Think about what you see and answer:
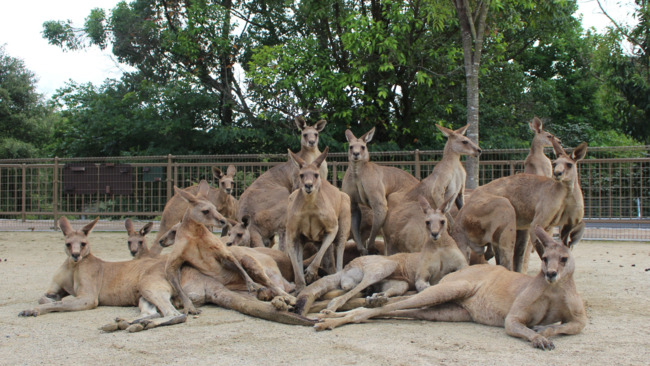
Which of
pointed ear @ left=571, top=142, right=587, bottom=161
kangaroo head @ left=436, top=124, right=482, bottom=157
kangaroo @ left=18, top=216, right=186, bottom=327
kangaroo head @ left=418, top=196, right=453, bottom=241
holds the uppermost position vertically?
kangaroo head @ left=436, top=124, right=482, bottom=157

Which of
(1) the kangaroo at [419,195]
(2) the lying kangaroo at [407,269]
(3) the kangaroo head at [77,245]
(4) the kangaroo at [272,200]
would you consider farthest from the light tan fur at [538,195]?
(3) the kangaroo head at [77,245]

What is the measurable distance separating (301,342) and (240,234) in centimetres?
360

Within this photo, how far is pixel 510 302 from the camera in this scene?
512cm

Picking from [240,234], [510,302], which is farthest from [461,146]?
→ [510,302]

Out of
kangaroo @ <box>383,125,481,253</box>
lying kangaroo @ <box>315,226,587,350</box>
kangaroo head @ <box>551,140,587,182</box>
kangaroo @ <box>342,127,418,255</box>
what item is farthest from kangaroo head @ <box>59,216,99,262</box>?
kangaroo head @ <box>551,140,587,182</box>

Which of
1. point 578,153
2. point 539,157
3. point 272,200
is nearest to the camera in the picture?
point 578,153

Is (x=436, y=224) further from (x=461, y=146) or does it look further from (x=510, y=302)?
(x=461, y=146)

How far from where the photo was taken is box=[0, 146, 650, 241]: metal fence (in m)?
14.9

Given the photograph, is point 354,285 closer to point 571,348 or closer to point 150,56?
point 571,348

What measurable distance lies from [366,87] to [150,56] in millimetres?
8374

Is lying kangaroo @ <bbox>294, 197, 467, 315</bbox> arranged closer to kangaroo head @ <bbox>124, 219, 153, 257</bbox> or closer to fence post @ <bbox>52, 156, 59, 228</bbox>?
kangaroo head @ <bbox>124, 219, 153, 257</bbox>

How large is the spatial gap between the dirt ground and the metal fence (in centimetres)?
897

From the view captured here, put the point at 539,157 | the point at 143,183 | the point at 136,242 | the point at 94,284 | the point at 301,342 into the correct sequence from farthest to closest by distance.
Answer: the point at 143,183
the point at 539,157
the point at 136,242
the point at 94,284
the point at 301,342

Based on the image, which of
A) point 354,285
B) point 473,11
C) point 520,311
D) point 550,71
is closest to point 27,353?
point 354,285
